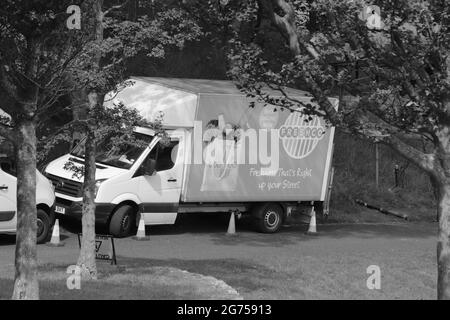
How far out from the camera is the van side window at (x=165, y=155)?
656 inches

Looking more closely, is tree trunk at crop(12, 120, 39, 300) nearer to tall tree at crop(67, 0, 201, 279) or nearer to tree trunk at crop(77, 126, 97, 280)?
tall tree at crop(67, 0, 201, 279)

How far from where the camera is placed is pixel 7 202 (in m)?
14.1

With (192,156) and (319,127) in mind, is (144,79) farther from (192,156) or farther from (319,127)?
(319,127)

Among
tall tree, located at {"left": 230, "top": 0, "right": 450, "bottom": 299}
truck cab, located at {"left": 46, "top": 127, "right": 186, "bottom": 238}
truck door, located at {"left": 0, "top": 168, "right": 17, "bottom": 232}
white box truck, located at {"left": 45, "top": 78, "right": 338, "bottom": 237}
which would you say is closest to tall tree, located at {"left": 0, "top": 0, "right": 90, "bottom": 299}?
tall tree, located at {"left": 230, "top": 0, "right": 450, "bottom": 299}

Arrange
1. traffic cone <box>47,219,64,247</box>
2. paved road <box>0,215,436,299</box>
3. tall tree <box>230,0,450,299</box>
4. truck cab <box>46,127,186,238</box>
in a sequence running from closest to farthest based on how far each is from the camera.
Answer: tall tree <box>230,0,450,299</box>, paved road <box>0,215,436,299</box>, traffic cone <box>47,219,64,247</box>, truck cab <box>46,127,186,238</box>

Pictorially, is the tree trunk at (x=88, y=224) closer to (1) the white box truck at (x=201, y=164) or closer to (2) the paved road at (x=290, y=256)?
(2) the paved road at (x=290, y=256)

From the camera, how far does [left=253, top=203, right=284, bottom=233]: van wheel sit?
58.8ft

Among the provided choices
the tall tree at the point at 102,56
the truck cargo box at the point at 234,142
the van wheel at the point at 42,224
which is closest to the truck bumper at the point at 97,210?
the van wheel at the point at 42,224

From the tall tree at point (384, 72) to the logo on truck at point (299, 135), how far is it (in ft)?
27.1

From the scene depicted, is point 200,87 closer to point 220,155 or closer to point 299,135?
point 220,155

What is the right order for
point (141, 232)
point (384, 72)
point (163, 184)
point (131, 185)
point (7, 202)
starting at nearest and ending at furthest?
point (384, 72) < point (7, 202) < point (141, 232) < point (131, 185) < point (163, 184)

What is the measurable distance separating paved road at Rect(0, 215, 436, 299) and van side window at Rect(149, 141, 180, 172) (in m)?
1.52

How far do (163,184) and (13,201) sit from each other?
352cm

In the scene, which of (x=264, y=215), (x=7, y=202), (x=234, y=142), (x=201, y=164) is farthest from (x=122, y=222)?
(x=264, y=215)
